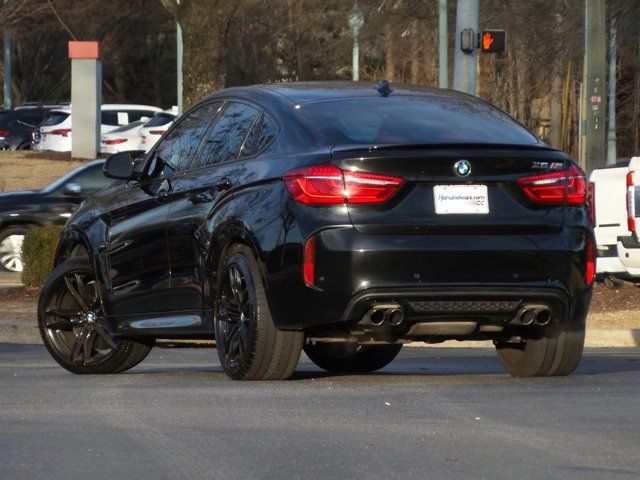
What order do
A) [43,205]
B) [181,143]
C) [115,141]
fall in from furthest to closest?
1. [115,141]
2. [43,205]
3. [181,143]

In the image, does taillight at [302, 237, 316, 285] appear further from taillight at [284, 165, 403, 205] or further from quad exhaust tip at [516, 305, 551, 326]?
quad exhaust tip at [516, 305, 551, 326]

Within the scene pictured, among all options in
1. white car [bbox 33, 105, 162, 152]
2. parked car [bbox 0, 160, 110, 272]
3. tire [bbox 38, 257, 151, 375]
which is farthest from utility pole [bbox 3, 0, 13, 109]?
tire [bbox 38, 257, 151, 375]

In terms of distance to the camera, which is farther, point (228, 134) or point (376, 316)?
point (228, 134)

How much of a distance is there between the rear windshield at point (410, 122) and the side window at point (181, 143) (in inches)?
38.6

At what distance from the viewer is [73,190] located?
2028cm

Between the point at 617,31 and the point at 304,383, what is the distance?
2139 centimetres

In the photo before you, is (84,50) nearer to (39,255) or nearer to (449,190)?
(39,255)

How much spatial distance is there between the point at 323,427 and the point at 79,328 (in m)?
3.50

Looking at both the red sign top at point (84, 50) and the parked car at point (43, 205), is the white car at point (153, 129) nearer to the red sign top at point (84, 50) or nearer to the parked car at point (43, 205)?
the red sign top at point (84, 50)

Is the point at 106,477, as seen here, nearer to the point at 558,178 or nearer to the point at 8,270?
the point at 558,178

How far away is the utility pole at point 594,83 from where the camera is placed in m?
24.5

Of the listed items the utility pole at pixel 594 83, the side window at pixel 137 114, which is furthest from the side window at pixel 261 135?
the side window at pixel 137 114

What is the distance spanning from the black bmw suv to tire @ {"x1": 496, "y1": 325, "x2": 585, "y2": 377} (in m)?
0.01

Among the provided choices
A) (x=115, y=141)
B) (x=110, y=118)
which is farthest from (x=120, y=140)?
(x=110, y=118)
